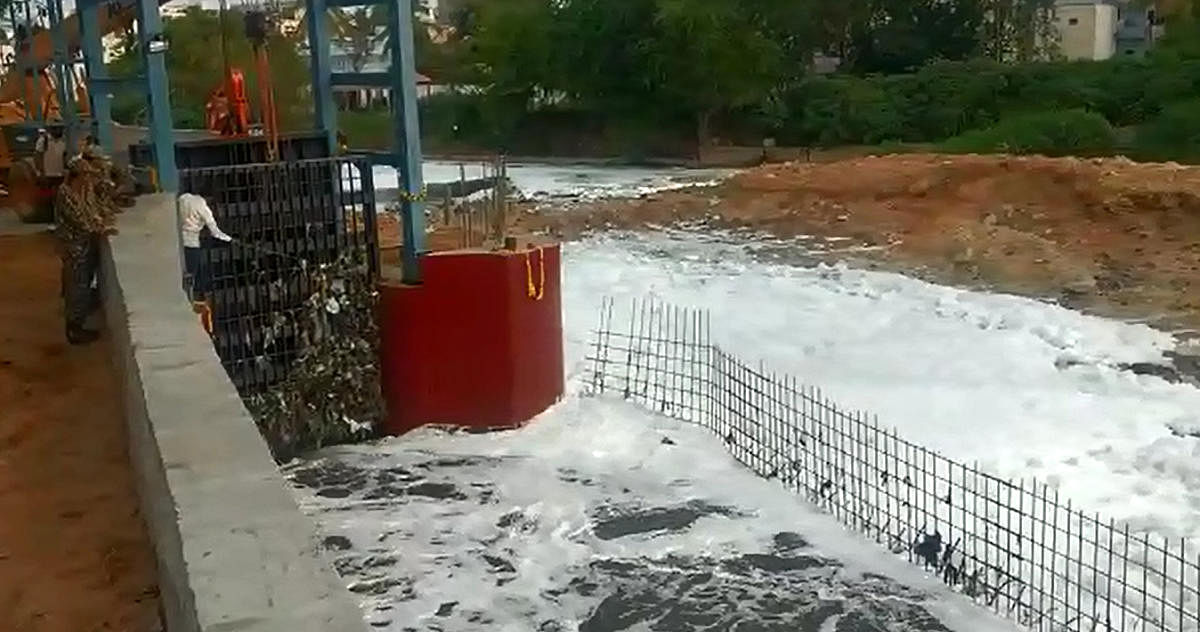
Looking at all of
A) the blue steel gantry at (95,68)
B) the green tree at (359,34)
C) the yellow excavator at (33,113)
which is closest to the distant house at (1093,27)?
the green tree at (359,34)

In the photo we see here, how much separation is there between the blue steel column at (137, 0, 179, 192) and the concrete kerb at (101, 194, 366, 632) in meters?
4.05

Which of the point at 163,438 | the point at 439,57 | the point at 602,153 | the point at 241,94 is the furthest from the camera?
the point at 439,57

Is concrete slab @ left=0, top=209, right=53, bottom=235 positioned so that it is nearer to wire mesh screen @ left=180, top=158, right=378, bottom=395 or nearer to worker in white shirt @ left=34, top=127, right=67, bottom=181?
worker in white shirt @ left=34, top=127, right=67, bottom=181

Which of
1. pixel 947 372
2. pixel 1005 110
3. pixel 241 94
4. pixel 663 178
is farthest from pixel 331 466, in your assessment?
pixel 1005 110

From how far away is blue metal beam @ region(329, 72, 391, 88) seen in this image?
38.3 feet

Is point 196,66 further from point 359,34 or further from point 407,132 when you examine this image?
point 407,132

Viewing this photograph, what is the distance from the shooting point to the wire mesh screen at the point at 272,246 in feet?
37.1

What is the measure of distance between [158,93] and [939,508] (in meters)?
6.87

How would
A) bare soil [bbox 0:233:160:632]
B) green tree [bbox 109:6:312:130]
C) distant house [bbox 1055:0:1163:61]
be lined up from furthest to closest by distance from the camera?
distant house [bbox 1055:0:1163:61] < green tree [bbox 109:6:312:130] < bare soil [bbox 0:233:160:632]

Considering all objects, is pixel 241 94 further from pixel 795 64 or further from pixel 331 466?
pixel 795 64

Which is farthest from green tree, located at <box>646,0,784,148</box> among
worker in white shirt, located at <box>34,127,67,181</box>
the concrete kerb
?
the concrete kerb

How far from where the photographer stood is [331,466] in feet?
38.4

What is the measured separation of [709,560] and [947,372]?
18.8 ft

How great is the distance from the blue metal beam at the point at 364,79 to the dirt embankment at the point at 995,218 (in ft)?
32.5
